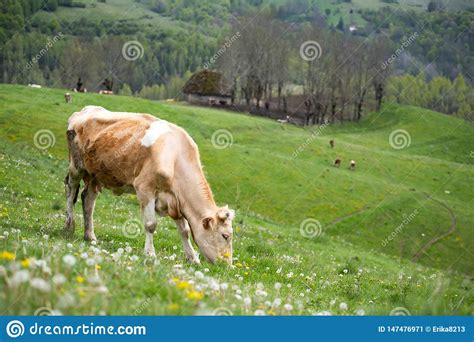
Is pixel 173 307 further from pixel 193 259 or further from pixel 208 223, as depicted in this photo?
pixel 193 259

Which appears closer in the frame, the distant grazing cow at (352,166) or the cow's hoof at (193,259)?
the cow's hoof at (193,259)

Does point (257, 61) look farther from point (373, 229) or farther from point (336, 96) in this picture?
point (373, 229)

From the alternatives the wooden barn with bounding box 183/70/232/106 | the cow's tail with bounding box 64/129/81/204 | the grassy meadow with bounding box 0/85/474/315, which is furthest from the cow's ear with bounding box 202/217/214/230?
the wooden barn with bounding box 183/70/232/106

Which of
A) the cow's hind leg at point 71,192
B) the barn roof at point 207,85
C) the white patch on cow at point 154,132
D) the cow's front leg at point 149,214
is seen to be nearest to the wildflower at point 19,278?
the cow's front leg at point 149,214

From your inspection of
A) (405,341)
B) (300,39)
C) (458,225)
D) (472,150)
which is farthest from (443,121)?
(405,341)

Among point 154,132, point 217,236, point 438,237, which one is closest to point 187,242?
point 217,236

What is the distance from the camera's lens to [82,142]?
1471cm

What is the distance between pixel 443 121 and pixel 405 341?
111165mm

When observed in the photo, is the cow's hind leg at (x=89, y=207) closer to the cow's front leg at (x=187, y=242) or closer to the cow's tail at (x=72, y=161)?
the cow's tail at (x=72, y=161)

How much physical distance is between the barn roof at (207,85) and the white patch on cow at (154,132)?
102351 mm

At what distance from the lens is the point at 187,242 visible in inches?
500

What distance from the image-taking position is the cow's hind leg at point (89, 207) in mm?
14125

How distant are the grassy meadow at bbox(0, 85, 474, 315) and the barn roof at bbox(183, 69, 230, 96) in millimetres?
30076

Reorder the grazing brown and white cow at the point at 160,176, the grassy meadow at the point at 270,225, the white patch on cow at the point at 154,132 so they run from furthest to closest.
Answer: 1. the white patch on cow at the point at 154,132
2. the grazing brown and white cow at the point at 160,176
3. the grassy meadow at the point at 270,225
